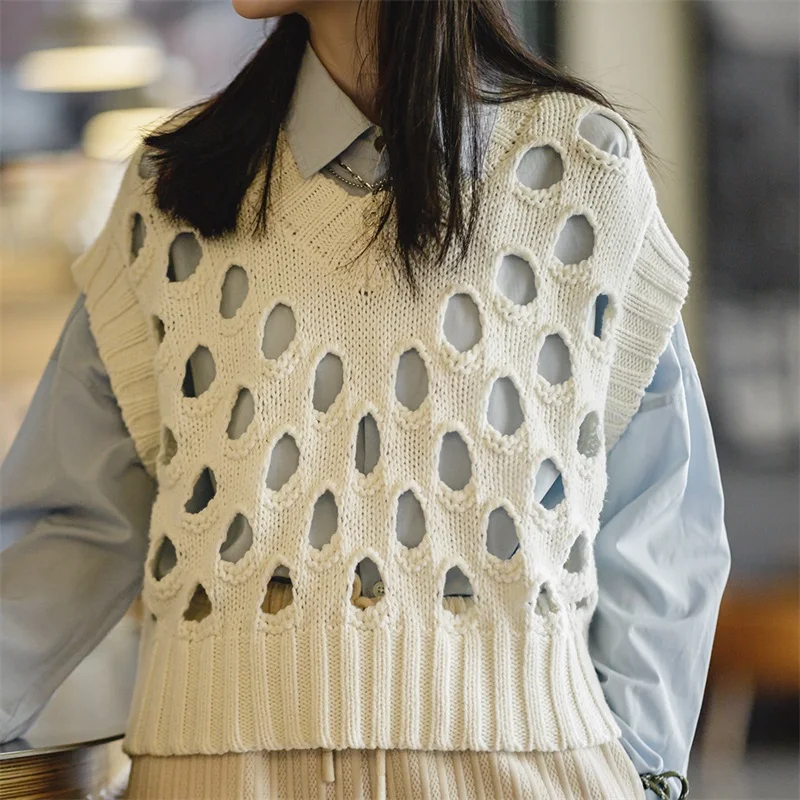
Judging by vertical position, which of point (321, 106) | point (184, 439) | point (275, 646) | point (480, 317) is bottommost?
point (275, 646)

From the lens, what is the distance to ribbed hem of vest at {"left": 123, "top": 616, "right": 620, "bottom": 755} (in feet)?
2.66

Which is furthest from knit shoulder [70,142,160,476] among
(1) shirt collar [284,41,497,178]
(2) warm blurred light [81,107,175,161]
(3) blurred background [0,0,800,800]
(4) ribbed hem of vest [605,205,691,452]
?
(2) warm blurred light [81,107,175,161]

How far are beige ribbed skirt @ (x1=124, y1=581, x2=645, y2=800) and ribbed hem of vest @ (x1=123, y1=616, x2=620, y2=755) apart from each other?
1 centimetres

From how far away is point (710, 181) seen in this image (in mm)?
2264

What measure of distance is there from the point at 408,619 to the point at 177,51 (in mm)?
2158

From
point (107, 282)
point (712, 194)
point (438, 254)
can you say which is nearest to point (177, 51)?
point (712, 194)

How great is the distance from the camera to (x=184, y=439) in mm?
888

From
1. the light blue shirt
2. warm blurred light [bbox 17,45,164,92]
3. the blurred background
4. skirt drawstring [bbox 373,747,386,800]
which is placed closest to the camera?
skirt drawstring [bbox 373,747,386,800]

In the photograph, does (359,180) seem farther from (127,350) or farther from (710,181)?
(710,181)

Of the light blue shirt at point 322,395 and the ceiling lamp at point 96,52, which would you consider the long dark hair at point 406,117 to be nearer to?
the light blue shirt at point 322,395

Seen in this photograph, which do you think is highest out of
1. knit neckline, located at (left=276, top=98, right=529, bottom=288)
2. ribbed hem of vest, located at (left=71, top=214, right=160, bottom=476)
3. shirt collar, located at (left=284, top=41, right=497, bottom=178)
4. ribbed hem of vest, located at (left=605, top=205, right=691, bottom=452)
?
shirt collar, located at (left=284, top=41, right=497, bottom=178)

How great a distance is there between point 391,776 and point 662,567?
30 centimetres

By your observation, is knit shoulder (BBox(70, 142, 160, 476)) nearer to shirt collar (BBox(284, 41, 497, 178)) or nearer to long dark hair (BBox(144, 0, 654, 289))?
long dark hair (BBox(144, 0, 654, 289))

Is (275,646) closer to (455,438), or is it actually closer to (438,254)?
(455,438)
